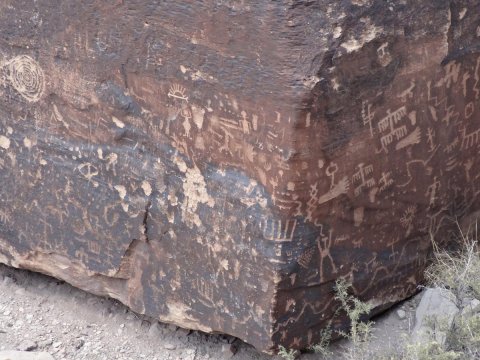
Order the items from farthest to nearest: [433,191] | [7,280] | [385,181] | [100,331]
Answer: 1. [7,280]
2. [100,331]
3. [433,191]
4. [385,181]

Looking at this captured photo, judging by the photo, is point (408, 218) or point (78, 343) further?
point (78, 343)

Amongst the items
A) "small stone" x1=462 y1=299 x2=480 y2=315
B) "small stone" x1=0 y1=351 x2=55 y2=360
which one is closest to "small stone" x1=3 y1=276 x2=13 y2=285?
"small stone" x1=0 y1=351 x2=55 y2=360

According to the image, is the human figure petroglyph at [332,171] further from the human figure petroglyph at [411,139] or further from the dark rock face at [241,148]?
the human figure petroglyph at [411,139]

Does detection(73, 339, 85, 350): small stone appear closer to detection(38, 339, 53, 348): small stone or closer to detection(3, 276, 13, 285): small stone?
detection(38, 339, 53, 348): small stone

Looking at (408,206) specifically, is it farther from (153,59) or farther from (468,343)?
(153,59)

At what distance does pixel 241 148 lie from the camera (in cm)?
287

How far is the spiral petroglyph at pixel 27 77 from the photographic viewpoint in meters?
3.35

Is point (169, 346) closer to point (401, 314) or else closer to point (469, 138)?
point (401, 314)

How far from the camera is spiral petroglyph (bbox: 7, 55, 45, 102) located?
11.0 feet

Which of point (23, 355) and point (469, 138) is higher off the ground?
point (469, 138)

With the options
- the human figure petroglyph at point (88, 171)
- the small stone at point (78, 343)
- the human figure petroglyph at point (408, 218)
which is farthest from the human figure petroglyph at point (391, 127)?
the small stone at point (78, 343)

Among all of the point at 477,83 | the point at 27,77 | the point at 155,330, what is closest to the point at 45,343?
the point at 155,330

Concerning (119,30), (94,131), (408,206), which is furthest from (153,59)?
(408,206)

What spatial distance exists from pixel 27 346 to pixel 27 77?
0.94 metres
